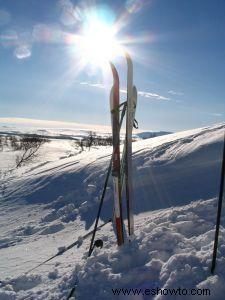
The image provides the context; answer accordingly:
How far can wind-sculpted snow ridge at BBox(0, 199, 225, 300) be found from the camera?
119 inches

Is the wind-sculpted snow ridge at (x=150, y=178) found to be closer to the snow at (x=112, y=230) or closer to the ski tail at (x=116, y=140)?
the snow at (x=112, y=230)

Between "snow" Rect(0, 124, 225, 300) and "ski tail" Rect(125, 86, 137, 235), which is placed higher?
"ski tail" Rect(125, 86, 137, 235)

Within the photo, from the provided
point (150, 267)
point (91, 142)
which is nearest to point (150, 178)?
point (150, 267)

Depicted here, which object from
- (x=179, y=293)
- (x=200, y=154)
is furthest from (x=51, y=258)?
(x=200, y=154)

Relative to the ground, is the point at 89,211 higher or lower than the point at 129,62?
lower

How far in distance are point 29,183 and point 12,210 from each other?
1402mm

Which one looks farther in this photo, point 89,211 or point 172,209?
point 89,211

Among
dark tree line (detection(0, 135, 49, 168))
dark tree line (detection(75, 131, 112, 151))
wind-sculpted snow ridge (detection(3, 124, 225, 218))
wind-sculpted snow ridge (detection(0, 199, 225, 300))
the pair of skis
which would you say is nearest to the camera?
wind-sculpted snow ridge (detection(0, 199, 225, 300))

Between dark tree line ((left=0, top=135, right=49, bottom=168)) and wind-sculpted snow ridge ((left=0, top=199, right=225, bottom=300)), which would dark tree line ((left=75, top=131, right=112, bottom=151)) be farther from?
wind-sculpted snow ridge ((left=0, top=199, right=225, bottom=300))

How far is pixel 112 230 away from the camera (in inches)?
183

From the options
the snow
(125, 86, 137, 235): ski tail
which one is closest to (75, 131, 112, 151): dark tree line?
the snow

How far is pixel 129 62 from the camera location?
14.0 ft

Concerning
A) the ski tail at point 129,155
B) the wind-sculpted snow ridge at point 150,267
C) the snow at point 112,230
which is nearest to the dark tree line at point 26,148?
the snow at point 112,230

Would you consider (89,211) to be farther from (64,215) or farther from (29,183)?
(29,183)
